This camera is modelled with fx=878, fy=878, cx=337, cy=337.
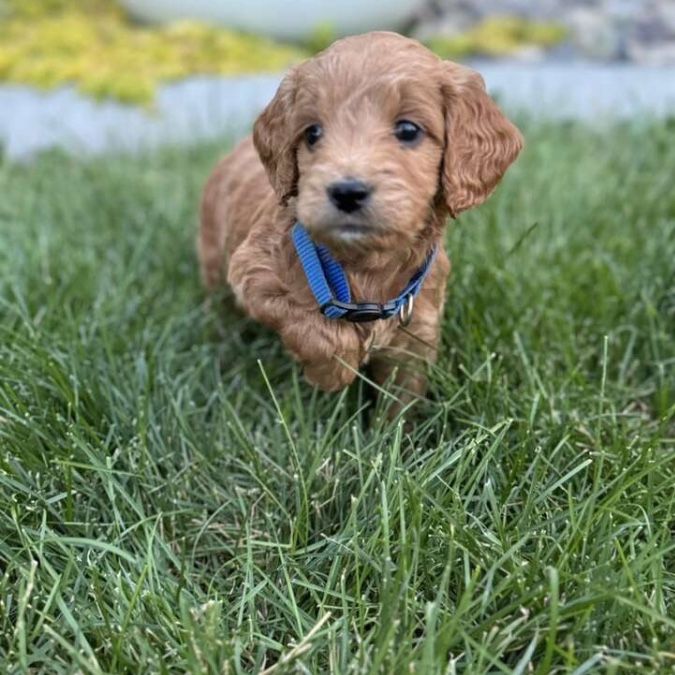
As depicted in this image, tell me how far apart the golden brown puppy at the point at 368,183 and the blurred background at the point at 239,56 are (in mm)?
3959

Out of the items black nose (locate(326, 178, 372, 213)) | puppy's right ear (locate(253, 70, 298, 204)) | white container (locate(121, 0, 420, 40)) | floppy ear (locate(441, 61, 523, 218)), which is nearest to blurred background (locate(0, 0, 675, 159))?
white container (locate(121, 0, 420, 40))

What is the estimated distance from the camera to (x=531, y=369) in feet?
11.0

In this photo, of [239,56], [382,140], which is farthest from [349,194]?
[239,56]

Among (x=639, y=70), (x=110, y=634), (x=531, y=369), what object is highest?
(x=639, y=70)

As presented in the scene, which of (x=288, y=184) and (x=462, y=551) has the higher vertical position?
(x=288, y=184)

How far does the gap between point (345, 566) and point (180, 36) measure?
6775 millimetres

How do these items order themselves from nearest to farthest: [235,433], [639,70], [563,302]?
[235,433], [563,302], [639,70]

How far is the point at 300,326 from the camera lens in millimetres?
3000

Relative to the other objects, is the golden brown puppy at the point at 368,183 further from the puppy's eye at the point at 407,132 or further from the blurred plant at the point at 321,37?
the blurred plant at the point at 321,37

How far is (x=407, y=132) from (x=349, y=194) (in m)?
0.38

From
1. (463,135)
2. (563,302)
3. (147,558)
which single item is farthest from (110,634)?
(563,302)

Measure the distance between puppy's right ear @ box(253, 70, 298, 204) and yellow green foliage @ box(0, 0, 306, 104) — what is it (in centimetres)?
454

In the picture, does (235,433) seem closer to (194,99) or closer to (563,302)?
(563,302)

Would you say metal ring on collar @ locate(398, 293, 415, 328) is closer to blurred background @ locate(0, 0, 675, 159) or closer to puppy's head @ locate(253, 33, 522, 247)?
puppy's head @ locate(253, 33, 522, 247)
